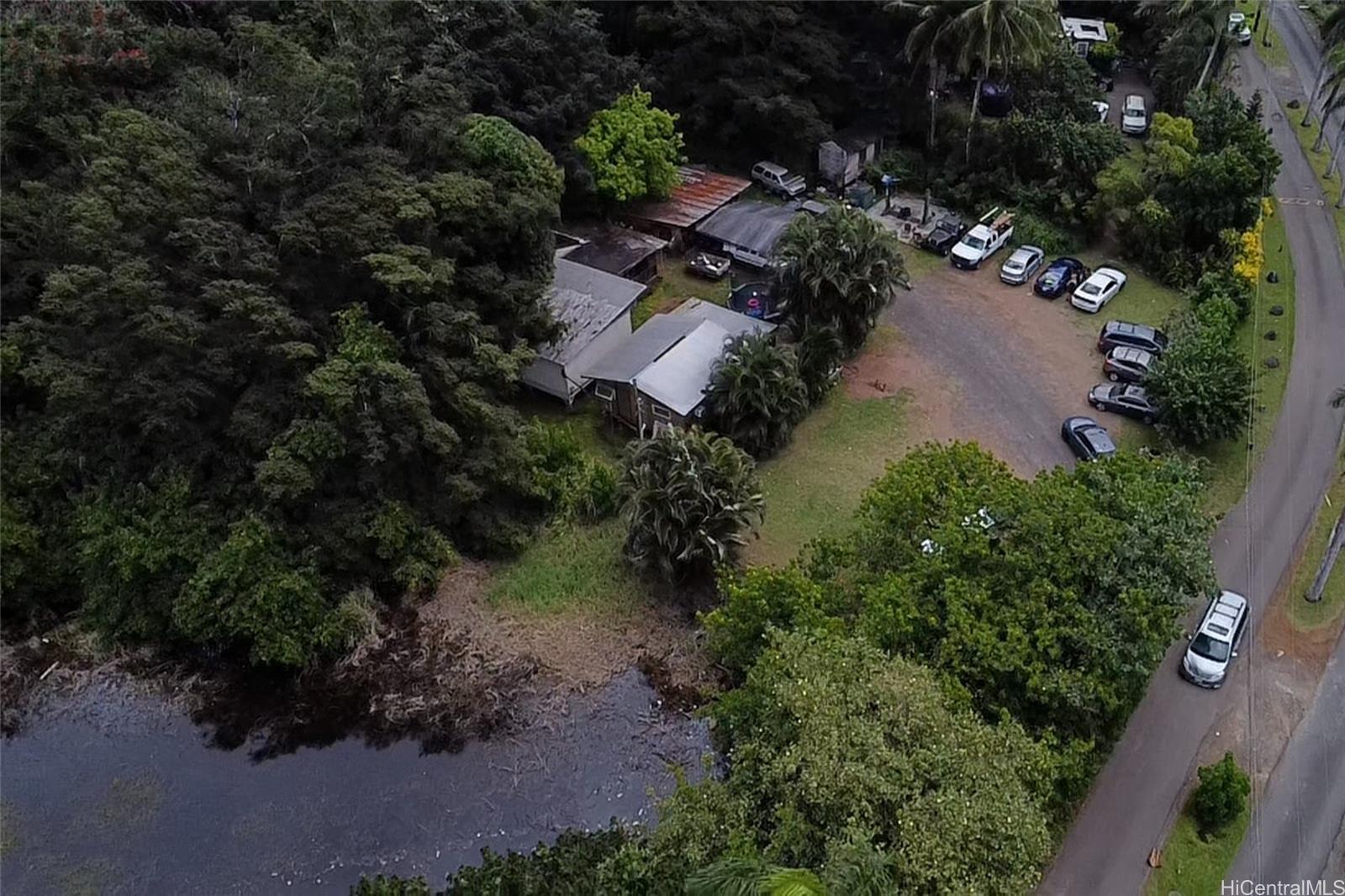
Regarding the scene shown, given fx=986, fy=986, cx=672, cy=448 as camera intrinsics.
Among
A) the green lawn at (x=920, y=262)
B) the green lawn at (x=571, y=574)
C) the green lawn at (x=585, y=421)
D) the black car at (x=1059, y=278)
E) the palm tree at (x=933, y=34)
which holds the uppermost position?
the palm tree at (x=933, y=34)

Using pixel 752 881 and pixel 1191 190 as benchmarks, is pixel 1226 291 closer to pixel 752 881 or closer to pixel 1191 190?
pixel 1191 190

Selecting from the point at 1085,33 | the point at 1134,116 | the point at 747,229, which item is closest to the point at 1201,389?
the point at 747,229

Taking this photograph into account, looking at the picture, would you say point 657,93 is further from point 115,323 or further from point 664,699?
point 664,699

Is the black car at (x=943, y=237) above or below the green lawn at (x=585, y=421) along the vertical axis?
above

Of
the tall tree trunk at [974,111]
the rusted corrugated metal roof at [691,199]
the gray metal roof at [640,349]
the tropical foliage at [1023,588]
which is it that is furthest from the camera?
the tall tree trunk at [974,111]

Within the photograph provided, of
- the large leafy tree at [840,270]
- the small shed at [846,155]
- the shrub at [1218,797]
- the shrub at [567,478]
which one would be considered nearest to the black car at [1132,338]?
the large leafy tree at [840,270]

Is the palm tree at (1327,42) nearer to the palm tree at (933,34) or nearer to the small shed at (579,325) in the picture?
the palm tree at (933,34)

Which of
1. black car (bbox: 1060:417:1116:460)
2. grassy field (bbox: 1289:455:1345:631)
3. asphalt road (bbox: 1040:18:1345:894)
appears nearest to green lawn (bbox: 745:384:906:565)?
black car (bbox: 1060:417:1116:460)
